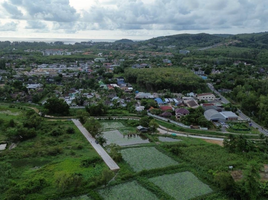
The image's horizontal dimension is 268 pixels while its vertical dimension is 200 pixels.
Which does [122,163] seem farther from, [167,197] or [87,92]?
[87,92]

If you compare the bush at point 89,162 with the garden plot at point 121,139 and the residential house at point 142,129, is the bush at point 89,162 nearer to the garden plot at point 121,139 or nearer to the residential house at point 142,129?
the garden plot at point 121,139

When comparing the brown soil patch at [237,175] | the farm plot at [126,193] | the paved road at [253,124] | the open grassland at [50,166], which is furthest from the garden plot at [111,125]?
the paved road at [253,124]

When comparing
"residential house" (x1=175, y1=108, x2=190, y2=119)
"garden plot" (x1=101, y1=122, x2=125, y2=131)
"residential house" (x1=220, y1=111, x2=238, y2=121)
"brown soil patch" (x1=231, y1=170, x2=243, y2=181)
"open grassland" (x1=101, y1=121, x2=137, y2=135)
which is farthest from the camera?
"residential house" (x1=175, y1=108, x2=190, y2=119)

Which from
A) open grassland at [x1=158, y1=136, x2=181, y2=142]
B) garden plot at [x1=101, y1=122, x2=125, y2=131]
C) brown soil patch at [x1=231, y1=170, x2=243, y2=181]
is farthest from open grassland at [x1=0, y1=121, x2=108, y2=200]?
brown soil patch at [x1=231, y1=170, x2=243, y2=181]

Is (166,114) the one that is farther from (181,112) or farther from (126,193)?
(126,193)

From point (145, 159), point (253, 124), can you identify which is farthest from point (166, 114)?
point (145, 159)

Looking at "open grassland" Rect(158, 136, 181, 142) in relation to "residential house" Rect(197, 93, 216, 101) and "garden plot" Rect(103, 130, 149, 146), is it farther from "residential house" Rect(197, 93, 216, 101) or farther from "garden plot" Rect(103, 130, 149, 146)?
"residential house" Rect(197, 93, 216, 101)

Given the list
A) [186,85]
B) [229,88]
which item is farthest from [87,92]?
[229,88]
